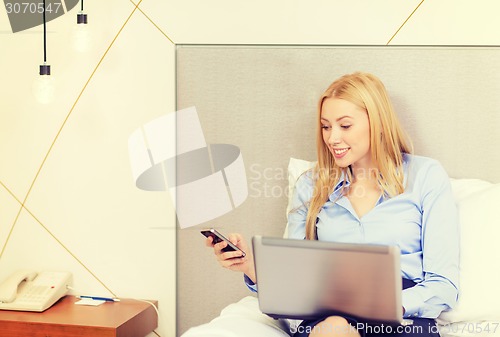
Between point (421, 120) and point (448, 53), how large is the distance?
9.6 inches

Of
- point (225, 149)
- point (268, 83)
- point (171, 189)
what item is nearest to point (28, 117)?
point (171, 189)

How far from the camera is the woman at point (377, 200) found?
1.79 m

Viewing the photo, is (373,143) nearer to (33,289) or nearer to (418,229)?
(418,229)

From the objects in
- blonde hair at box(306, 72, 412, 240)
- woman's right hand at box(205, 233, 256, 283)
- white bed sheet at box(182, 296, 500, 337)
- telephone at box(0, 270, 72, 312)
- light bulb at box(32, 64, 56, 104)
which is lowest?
telephone at box(0, 270, 72, 312)

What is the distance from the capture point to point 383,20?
7.33 feet

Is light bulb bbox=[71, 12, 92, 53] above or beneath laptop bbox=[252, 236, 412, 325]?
above

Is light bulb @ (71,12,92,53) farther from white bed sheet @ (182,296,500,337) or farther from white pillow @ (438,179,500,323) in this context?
white pillow @ (438,179,500,323)

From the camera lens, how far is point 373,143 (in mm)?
1949

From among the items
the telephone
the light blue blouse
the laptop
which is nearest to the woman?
the light blue blouse

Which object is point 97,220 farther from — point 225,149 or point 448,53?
point 448,53

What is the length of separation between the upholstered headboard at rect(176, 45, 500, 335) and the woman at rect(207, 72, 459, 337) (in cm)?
22

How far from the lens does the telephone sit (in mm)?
2293

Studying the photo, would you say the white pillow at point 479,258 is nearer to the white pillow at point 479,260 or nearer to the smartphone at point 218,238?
the white pillow at point 479,260

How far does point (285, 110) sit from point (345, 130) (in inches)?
15.2
